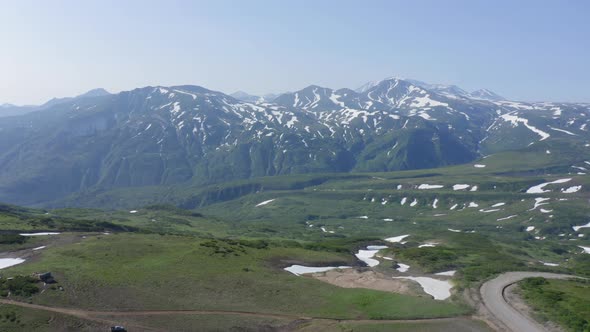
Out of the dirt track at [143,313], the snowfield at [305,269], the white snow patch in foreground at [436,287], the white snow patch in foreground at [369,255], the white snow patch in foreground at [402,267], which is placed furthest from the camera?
the white snow patch in foreground at [369,255]

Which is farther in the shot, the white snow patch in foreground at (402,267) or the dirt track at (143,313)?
the white snow patch in foreground at (402,267)

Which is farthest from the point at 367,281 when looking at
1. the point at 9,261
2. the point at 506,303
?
the point at 9,261

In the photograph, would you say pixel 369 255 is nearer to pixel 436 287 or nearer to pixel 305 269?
pixel 305 269

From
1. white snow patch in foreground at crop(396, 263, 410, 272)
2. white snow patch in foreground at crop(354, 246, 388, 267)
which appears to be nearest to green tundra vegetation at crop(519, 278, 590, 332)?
white snow patch in foreground at crop(396, 263, 410, 272)

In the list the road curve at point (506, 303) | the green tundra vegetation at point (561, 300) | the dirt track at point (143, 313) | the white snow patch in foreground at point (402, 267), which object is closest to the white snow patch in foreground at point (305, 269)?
the white snow patch in foreground at point (402, 267)

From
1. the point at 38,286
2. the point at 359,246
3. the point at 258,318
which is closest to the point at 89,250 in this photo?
the point at 38,286

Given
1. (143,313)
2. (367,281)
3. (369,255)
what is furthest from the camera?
(369,255)

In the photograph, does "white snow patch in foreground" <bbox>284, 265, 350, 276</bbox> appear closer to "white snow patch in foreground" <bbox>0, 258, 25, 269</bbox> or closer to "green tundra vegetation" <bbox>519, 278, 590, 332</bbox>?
"green tundra vegetation" <bbox>519, 278, 590, 332</bbox>

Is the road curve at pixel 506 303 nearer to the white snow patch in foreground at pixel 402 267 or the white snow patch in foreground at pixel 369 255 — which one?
the white snow patch in foreground at pixel 402 267
